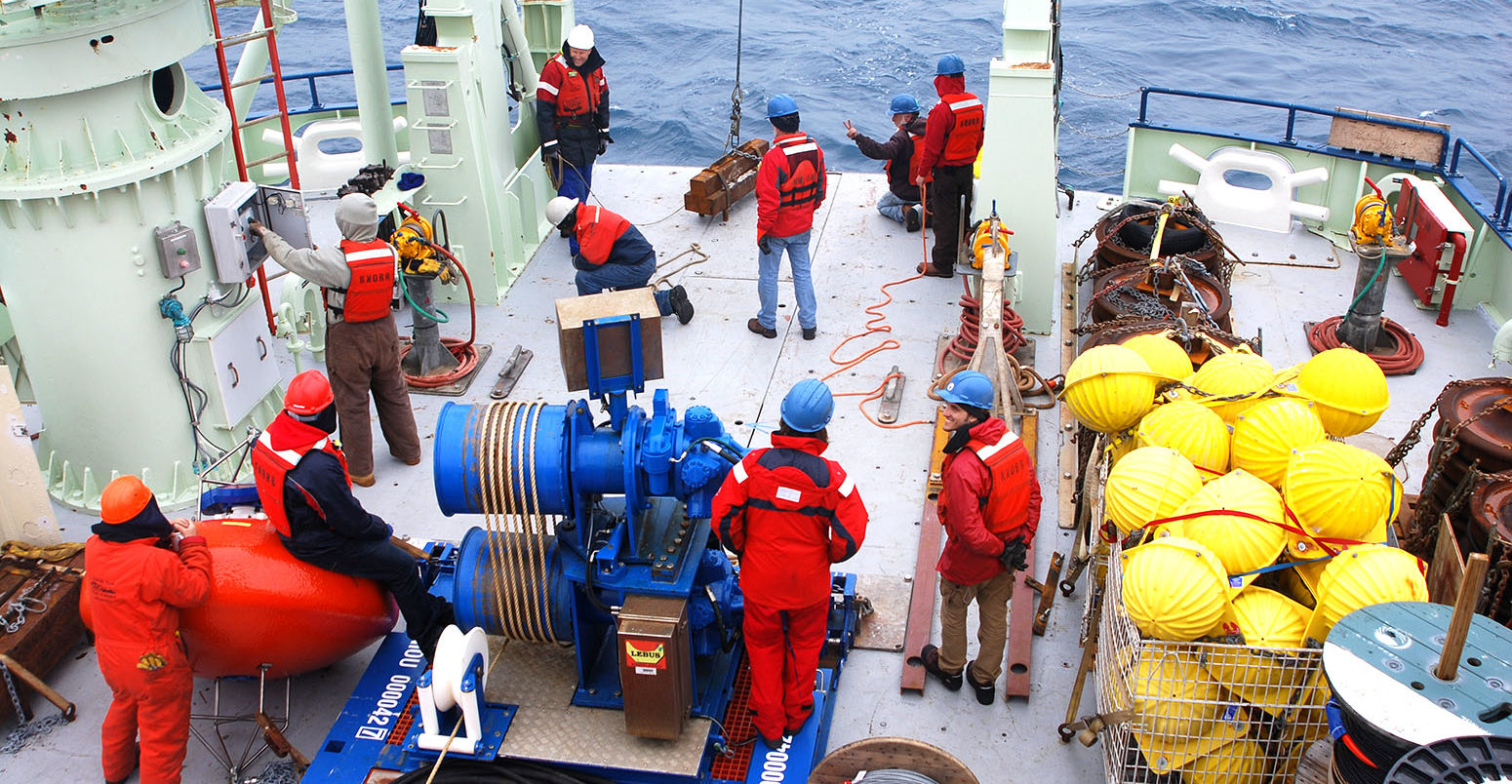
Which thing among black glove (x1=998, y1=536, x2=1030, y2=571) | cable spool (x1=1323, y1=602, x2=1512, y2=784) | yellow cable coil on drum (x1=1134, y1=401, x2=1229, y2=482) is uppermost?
cable spool (x1=1323, y1=602, x2=1512, y2=784)

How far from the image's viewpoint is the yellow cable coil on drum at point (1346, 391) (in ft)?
17.0

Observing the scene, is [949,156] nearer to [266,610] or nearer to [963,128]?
[963,128]

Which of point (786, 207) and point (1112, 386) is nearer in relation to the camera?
point (1112, 386)

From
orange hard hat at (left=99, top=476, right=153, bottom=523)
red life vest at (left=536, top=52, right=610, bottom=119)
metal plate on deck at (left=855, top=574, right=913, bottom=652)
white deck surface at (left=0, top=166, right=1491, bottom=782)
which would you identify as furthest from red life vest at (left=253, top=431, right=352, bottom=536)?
red life vest at (left=536, top=52, right=610, bottom=119)

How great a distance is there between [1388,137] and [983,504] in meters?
6.83

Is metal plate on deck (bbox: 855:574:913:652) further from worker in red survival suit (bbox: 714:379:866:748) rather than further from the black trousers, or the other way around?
the black trousers

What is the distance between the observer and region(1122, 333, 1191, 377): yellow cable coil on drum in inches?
216

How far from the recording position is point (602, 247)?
297 inches

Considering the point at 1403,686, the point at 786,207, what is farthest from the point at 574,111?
the point at 1403,686

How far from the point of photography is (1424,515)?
581 cm

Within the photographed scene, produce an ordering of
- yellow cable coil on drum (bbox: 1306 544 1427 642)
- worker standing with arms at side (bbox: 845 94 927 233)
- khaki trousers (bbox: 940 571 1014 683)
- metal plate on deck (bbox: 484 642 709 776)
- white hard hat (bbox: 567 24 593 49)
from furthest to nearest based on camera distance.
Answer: worker standing with arms at side (bbox: 845 94 927 233) < white hard hat (bbox: 567 24 593 49) < khaki trousers (bbox: 940 571 1014 683) < metal plate on deck (bbox: 484 642 709 776) < yellow cable coil on drum (bbox: 1306 544 1427 642)

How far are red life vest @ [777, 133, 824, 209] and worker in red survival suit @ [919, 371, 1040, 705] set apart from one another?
3.26 meters

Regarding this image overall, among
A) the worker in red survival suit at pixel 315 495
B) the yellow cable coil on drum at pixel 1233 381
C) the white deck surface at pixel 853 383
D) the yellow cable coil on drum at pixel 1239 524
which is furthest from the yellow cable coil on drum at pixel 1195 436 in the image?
the worker in red survival suit at pixel 315 495

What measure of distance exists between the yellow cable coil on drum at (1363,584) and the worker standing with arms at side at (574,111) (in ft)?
21.5
